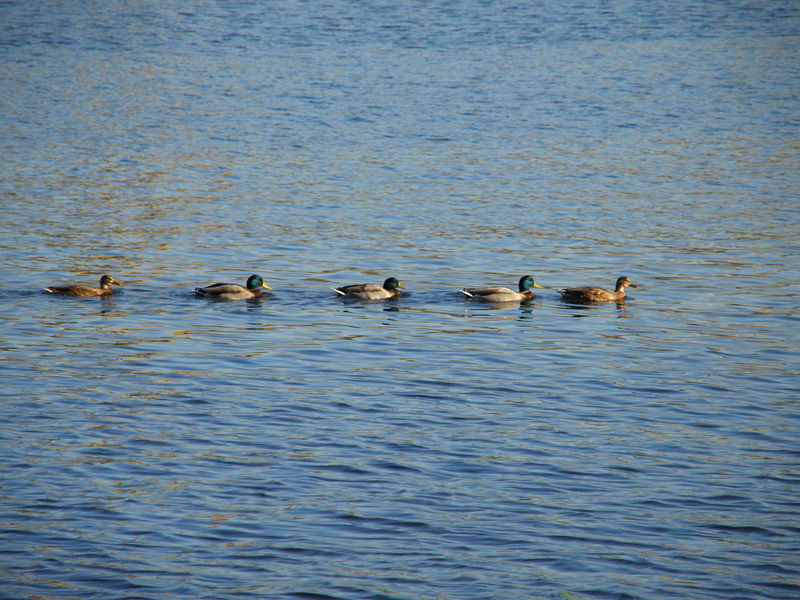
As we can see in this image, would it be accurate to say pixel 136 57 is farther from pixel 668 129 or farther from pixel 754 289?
pixel 754 289

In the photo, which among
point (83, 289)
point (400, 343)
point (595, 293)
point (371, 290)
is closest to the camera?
point (400, 343)

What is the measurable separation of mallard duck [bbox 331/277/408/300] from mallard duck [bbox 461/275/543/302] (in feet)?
4.49

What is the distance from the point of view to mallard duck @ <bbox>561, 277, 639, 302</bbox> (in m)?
18.3

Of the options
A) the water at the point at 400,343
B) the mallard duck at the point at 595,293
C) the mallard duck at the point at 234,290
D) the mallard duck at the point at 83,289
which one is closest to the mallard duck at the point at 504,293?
the water at the point at 400,343

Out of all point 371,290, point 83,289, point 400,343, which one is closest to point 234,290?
point 371,290

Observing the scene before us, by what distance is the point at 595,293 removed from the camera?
18.2m

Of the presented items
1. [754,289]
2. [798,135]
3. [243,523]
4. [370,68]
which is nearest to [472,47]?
[370,68]

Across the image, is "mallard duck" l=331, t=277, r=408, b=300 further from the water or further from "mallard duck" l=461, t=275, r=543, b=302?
"mallard duck" l=461, t=275, r=543, b=302

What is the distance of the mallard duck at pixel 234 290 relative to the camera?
58.9 ft

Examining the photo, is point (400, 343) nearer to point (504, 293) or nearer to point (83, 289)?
point (504, 293)

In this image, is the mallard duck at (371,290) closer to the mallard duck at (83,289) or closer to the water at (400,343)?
the water at (400,343)

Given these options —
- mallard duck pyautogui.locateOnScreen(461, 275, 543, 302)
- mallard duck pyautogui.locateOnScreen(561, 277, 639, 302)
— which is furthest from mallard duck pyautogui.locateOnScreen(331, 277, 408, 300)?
mallard duck pyautogui.locateOnScreen(561, 277, 639, 302)

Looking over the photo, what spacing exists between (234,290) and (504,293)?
17.0 feet

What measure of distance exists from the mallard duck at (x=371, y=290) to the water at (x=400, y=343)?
0.69ft
